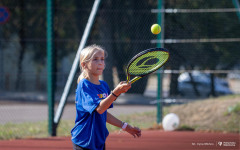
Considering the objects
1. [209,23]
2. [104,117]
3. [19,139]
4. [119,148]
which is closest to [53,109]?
[19,139]

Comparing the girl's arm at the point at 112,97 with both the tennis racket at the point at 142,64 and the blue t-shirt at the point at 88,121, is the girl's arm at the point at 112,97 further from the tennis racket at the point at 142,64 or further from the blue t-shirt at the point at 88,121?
the tennis racket at the point at 142,64

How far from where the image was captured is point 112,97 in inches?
127

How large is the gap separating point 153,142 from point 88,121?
333cm

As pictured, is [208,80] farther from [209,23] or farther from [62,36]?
[62,36]

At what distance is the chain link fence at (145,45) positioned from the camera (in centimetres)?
812

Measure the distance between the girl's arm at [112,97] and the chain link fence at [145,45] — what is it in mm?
3987

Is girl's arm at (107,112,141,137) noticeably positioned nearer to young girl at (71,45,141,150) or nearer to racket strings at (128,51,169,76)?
young girl at (71,45,141,150)

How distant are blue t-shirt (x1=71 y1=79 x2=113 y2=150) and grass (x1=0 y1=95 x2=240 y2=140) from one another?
12.7ft

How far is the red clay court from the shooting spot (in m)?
6.23

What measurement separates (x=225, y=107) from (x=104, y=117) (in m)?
5.69

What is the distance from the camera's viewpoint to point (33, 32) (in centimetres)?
1777

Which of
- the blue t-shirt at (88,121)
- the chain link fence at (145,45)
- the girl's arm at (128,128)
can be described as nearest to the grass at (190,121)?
the chain link fence at (145,45)

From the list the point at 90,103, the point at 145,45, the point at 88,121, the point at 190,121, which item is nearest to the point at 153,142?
the point at 190,121

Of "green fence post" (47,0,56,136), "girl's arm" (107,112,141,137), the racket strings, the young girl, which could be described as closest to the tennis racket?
the racket strings
